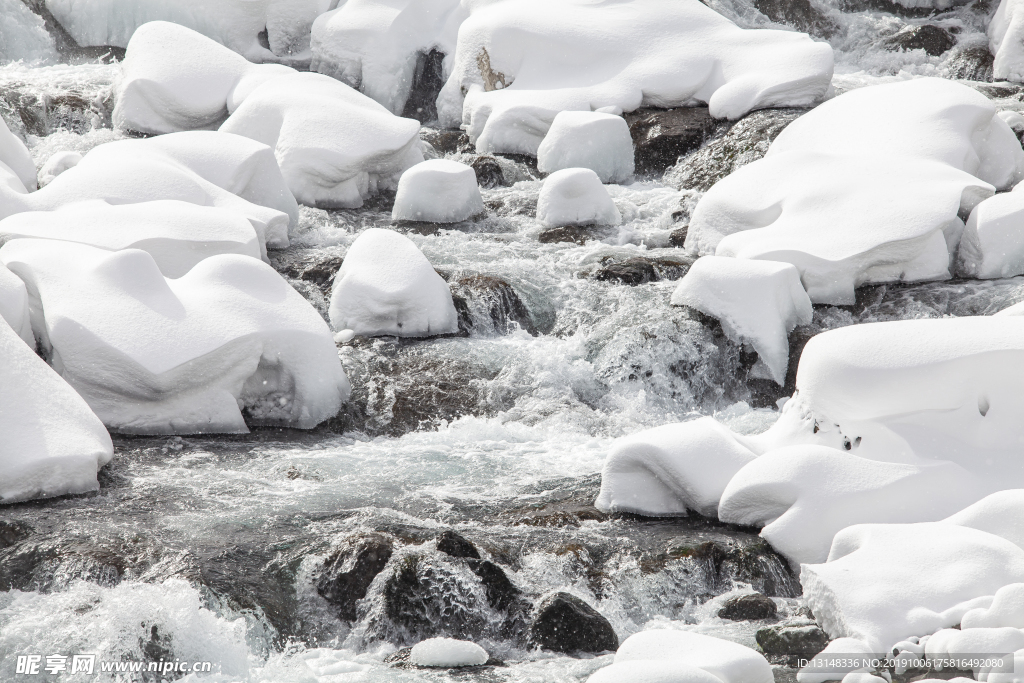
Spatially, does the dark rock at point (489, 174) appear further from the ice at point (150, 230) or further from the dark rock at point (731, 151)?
the ice at point (150, 230)

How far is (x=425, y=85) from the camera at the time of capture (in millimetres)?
14641

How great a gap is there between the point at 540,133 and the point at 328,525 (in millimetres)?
7967

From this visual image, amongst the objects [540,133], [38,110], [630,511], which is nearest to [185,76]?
[38,110]

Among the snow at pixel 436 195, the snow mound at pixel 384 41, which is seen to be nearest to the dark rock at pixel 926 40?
the snow mound at pixel 384 41

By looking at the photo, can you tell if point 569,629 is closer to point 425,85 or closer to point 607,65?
point 607,65

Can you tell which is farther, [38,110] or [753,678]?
[38,110]

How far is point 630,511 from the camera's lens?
5.95 metres

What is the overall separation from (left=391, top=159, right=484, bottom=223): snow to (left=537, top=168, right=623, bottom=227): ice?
0.83 m

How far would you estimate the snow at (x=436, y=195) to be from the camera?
1062 centimetres

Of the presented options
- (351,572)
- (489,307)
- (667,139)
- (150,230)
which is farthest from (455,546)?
(667,139)

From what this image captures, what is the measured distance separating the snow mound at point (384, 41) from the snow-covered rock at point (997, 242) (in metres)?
A: 7.72

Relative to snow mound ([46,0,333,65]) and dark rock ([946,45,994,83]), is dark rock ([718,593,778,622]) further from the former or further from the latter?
snow mound ([46,0,333,65])

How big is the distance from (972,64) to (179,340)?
11.2 meters

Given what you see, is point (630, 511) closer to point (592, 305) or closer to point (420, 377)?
point (420, 377)
